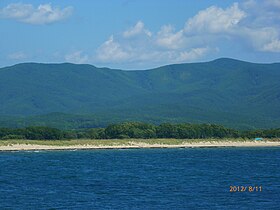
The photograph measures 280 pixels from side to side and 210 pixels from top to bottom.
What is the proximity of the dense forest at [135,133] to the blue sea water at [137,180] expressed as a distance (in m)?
20.2

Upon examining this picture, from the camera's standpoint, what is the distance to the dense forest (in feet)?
386

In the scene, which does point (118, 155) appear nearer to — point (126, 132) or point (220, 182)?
point (126, 132)

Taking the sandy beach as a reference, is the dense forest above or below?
above

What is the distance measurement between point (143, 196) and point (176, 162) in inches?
1308

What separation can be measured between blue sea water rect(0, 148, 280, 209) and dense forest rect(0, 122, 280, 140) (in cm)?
2024

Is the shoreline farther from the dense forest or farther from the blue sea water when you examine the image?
the blue sea water

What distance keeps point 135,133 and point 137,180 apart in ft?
203

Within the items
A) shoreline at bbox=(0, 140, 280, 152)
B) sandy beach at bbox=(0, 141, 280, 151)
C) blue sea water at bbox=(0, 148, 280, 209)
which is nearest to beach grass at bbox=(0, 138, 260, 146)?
shoreline at bbox=(0, 140, 280, 152)

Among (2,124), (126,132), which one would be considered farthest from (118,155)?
(2,124)

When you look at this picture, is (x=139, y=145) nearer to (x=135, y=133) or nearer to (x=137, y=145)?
(x=137, y=145)

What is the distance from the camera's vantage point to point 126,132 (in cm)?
12369
